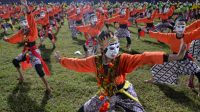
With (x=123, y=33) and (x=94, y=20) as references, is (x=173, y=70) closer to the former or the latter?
(x=94, y=20)

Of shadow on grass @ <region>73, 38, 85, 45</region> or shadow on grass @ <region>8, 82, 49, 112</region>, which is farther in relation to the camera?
shadow on grass @ <region>73, 38, 85, 45</region>

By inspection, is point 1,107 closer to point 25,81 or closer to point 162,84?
point 25,81

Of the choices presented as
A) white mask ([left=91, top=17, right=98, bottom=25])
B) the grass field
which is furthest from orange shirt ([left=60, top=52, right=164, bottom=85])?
white mask ([left=91, top=17, right=98, bottom=25])

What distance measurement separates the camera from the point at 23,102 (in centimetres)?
738

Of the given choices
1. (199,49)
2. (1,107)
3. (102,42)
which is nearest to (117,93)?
(102,42)

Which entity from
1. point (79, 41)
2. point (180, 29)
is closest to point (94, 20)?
point (180, 29)

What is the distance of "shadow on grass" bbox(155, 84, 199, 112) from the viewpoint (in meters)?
6.95

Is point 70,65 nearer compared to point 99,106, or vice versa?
point 99,106

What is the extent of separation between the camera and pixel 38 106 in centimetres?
712

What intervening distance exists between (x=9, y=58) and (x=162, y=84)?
274 inches

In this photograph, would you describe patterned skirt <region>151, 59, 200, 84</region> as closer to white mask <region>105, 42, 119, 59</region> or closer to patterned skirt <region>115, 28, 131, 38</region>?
white mask <region>105, 42, 119, 59</region>

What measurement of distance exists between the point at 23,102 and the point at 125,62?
3.67m

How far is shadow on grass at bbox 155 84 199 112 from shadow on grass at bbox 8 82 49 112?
10.5ft

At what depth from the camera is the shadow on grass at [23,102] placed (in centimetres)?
699
